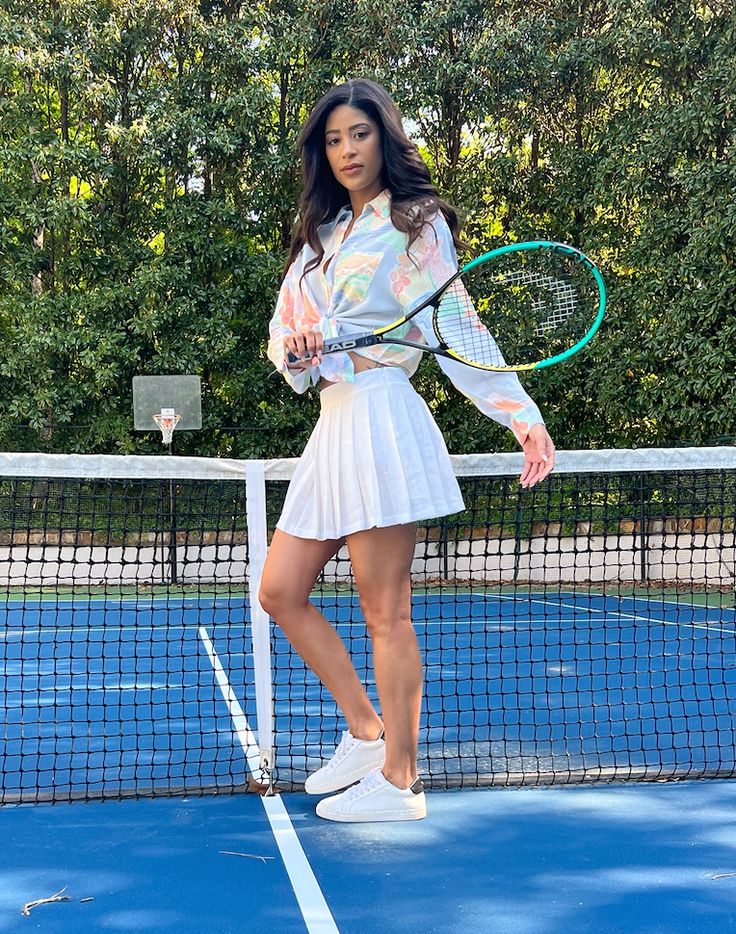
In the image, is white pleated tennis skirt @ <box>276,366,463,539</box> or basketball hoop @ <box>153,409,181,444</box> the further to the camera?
basketball hoop @ <box>153,409,181,444</box>

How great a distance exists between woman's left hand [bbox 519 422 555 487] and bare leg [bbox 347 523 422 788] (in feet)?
1.07

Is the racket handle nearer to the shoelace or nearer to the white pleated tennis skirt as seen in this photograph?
the white pleated tennis skirt

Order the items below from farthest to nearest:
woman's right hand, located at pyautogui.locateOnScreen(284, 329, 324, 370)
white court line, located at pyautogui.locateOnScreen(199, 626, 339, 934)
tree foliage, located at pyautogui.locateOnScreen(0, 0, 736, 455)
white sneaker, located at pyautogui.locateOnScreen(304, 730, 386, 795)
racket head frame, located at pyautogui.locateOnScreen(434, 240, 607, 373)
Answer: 1. tree foliage, located at pyautogui.locateOnScreen(0, 0, 736, 455)
2. white sneaker, located at pyautogui.locateOnScreen(304, 730, 386, 795)
3. racket head frame, located at pyautogui.locateOnScreen(434, 240, 607, 373)
4. woman's right hand, located at pyautogui.locateOnScreen(284, 329, 324, 370)
5. white court line, located at pyautogui.locateOnScreen(199, 626, 339, 934)

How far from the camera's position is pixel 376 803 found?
2840mm

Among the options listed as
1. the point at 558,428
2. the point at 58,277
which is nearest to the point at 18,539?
the point at 58,277

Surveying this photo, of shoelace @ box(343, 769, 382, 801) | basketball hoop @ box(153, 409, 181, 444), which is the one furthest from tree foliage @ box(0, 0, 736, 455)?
shoelace @ box(343, 769, 382, 801)

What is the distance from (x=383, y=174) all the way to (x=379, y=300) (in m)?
0.33

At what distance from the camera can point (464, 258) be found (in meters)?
12.8

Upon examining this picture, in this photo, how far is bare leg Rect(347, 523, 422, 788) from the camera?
2.79 m

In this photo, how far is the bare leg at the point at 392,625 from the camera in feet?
9.16

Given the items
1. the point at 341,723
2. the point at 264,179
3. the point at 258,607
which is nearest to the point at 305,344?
the point at 258,607

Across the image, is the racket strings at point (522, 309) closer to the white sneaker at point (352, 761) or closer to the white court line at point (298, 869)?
the white sneaker at point (352, 761)

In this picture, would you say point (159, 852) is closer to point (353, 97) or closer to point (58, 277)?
point (353, 97)

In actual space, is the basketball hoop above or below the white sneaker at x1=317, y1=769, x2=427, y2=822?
above
